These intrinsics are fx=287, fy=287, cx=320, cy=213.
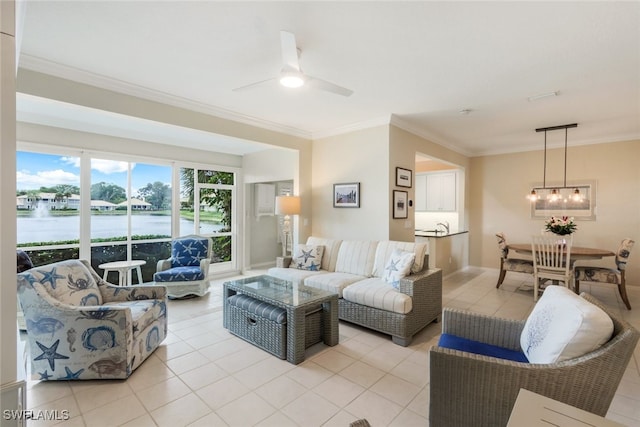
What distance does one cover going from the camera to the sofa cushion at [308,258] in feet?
13.8

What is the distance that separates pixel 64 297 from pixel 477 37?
13.0 ft

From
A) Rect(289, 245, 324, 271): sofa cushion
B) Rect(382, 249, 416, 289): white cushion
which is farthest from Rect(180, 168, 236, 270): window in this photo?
Rect(382, 249, 416, 289): white cushion

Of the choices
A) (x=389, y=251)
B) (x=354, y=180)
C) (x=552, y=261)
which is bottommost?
(x=552, y=261)

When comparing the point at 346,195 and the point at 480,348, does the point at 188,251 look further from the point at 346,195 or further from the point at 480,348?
the point at 480,348

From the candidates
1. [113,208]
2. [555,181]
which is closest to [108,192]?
[113,208]

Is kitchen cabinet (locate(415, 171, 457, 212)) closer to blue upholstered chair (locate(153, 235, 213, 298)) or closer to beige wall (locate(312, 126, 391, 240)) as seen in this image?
beige wall (locate(312, 126, 391, 240))

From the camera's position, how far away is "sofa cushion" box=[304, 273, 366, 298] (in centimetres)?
347

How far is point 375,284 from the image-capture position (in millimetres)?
3412

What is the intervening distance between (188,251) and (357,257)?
9.42 feet

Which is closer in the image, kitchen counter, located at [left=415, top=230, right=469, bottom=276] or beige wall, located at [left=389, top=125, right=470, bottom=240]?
beige wall, located at [left=389, top=125, right=470, bottom=240]

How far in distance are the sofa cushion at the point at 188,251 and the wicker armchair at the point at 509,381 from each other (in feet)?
13.9

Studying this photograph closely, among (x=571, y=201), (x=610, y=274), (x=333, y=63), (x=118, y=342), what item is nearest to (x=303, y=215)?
(x=333, y=63)

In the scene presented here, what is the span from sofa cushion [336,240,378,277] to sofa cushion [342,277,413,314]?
1.20ft

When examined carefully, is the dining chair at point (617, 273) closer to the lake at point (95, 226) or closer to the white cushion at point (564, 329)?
the white cushion at point (564, 329)
